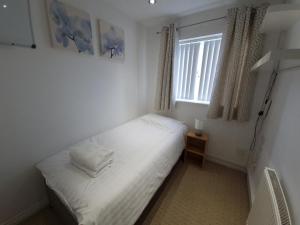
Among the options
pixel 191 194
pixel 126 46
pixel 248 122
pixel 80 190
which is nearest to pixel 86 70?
pixel 126 46

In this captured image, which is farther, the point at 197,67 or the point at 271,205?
the point at 197,67

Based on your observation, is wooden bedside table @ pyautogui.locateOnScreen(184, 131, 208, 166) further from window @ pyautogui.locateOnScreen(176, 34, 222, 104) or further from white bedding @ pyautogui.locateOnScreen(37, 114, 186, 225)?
window @ pyautogui.locateOnScreen(176, 34, 222, 104)

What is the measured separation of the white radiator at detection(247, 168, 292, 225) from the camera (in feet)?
2.44

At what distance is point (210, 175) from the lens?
2.08m

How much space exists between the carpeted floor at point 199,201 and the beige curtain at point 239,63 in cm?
91

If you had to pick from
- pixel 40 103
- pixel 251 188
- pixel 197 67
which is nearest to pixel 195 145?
pixel 251 188

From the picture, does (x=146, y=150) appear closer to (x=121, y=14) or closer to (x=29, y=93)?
(x=29, y=93)

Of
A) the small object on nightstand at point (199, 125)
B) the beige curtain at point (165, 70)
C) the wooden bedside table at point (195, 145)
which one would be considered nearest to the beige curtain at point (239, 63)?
the small object on nightstand at point (199, 125)

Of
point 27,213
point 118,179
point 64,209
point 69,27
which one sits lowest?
point 27,213

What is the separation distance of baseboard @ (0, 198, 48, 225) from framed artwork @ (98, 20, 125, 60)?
1949mm

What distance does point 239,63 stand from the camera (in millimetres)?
1809

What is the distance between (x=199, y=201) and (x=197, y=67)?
77.4 inches

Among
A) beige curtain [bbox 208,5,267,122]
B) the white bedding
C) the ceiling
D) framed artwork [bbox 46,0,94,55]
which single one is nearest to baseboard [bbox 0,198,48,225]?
the white bedding

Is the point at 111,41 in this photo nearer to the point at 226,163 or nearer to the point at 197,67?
the point at 197,67
